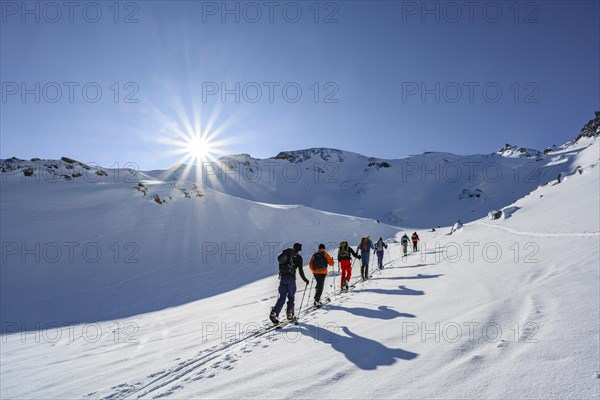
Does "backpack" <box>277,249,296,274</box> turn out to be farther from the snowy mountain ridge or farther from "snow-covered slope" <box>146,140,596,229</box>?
"snow-covered slope" <box>146,140,596,229</box>

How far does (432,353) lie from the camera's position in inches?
178

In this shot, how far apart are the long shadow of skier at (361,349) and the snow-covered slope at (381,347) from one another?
0.9 inches

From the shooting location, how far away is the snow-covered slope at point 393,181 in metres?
91.3

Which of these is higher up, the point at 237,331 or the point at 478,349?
the point at 478,349

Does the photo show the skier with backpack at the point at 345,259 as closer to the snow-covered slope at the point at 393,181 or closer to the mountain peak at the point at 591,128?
the snow-covered slope at the point at 393,181

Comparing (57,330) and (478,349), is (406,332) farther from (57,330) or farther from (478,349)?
(57,330)

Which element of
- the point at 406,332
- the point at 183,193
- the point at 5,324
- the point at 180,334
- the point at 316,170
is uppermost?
the point at 316,170

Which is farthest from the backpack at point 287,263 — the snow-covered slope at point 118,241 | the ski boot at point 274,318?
the snow-covered slope at point 118,241

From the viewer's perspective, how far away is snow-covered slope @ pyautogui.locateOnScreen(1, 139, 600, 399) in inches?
147

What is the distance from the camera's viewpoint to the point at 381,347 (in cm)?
519

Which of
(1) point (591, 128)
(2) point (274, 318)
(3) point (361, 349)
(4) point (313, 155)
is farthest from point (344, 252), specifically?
(1) point (591, 128)

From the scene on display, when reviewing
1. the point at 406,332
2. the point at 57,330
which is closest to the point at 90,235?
the point at 57,330

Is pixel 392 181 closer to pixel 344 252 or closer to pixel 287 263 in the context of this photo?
pixel 344 252

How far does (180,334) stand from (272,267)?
1490 centimetres
